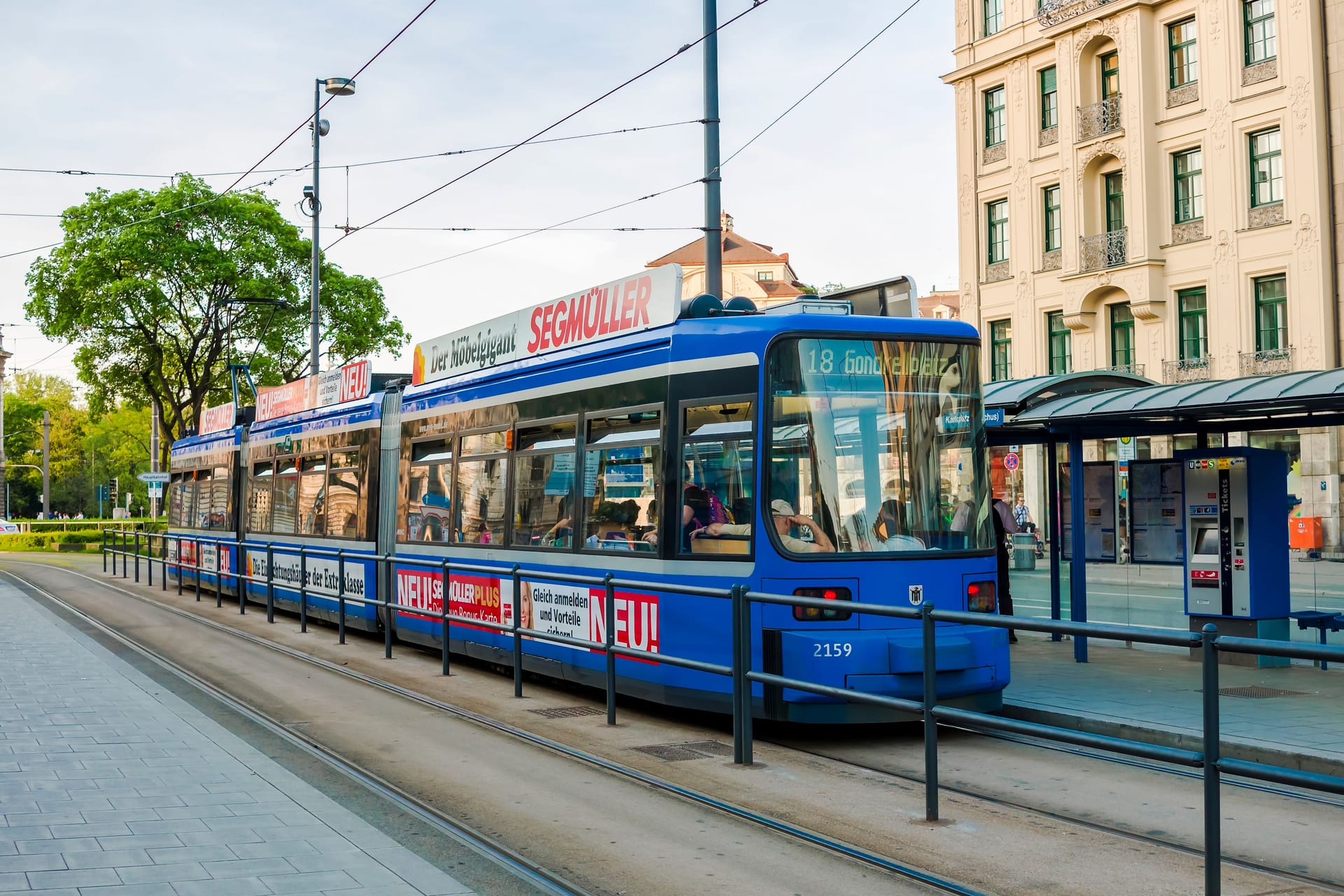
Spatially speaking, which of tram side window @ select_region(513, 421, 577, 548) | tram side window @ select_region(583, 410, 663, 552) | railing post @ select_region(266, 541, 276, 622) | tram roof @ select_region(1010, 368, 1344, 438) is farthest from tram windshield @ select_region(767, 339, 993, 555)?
railing post @ select_region(266, 541, 276, 622)

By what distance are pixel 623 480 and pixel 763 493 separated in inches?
65.4

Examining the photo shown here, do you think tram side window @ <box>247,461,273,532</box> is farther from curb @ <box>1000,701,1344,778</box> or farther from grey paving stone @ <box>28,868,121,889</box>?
grey paving stone @ <box>28,868,121,889</box>

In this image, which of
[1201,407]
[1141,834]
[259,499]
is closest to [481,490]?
[1201,407]

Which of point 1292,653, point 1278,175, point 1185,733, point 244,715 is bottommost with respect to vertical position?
point 244,715

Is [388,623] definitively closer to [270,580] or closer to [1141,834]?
[270,580]

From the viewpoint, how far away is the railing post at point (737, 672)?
26.6 feet

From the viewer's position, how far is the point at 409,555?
14.5 metres

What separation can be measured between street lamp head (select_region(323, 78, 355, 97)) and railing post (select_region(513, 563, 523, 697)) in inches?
716

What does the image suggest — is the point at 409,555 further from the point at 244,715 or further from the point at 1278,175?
the point at 1278,175

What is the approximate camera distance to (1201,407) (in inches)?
435

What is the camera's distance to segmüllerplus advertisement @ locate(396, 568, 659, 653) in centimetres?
975

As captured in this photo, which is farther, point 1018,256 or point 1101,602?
point 1018,256

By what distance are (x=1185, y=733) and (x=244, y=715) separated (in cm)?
731

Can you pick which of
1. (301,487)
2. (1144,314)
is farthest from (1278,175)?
(301,487)
